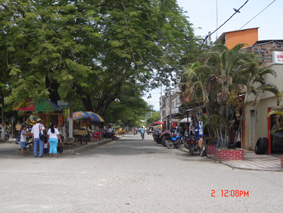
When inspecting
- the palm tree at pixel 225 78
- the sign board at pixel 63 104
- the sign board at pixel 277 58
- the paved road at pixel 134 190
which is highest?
the sign board at pixel 277 58

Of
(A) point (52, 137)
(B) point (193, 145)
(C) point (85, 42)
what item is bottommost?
(B) point (193, 145)

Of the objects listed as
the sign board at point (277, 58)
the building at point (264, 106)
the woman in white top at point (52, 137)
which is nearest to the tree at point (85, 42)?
the woman in white top at point (52, 137)

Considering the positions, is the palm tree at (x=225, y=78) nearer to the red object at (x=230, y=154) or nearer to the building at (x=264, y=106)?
the red object at (x=230, y=154)

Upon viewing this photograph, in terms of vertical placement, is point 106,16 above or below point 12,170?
above

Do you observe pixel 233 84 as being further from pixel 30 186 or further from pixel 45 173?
pixel 30 186

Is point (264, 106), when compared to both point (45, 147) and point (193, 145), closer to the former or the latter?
point (193, 145)

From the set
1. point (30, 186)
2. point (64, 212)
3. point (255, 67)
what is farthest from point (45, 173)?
point (255, 67)

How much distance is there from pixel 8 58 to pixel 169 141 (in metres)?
12.5

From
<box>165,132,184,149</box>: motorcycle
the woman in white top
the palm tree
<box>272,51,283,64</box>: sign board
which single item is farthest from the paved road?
<box>165,132,184,149</box>: motorcycle

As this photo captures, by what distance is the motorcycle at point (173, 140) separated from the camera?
23320mm

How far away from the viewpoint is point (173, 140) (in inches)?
927

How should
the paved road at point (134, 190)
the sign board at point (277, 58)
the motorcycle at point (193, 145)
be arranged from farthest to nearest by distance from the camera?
1. the motorcycle at point (193, 145)
2. the sign board at point (277, 58)
3. the paved road at point (134, 190)

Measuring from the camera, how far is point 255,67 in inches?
559

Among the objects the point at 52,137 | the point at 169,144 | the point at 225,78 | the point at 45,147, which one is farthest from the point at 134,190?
the point at 169,144
